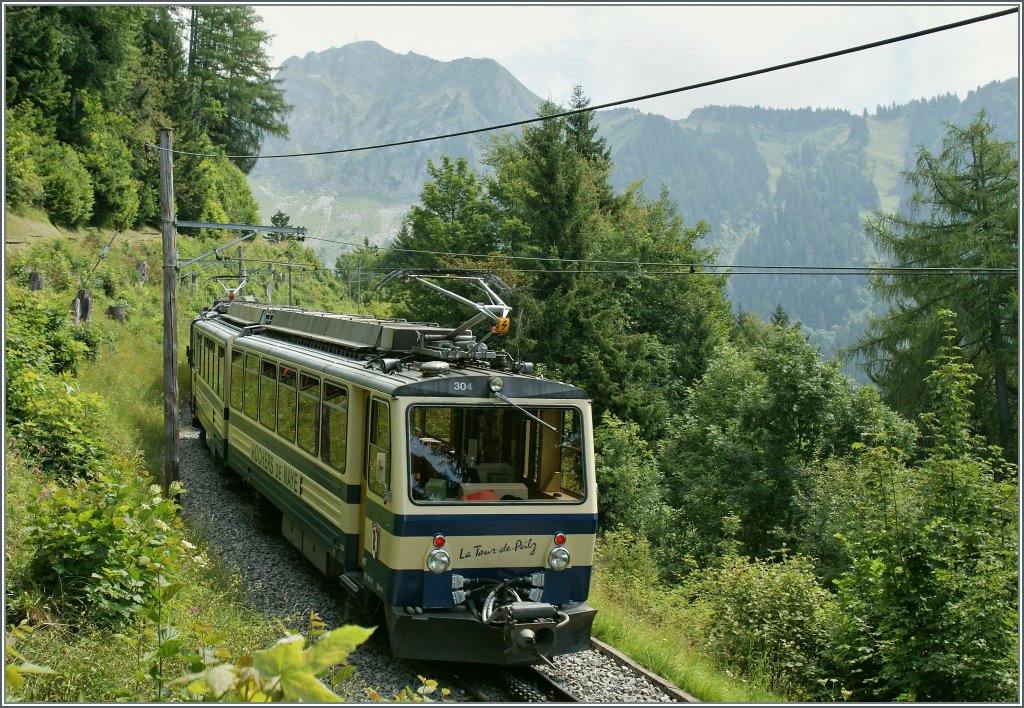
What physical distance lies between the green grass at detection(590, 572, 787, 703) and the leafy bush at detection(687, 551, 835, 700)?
36cm

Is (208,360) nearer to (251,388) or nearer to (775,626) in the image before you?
(251,388)

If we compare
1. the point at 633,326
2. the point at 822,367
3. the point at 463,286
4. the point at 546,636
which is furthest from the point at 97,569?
the point at 633,326

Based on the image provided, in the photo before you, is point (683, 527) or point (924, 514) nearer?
point (924, 514)

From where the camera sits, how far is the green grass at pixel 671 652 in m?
→ 8.26

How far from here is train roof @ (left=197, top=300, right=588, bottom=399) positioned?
26.8 ft

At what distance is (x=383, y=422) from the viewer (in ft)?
27.0

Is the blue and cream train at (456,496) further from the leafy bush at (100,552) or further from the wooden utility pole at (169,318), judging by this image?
the wooden utility pole at (169,318)

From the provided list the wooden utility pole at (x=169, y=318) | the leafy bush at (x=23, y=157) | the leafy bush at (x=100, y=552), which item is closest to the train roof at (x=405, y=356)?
the wooden utility pole at (x=169, y=318)

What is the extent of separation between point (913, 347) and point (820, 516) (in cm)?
1155

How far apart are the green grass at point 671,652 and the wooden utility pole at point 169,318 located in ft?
25.7

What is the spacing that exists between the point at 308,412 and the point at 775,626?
6119 mm

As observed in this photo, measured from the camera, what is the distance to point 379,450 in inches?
327

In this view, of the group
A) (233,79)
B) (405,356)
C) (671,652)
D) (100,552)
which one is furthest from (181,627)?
(233,79)

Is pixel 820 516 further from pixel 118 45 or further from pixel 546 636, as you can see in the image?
pixel 118 45
